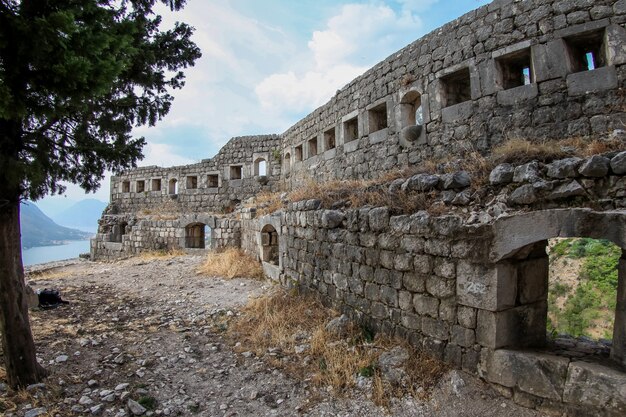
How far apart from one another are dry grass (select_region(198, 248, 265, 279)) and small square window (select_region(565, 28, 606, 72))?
A: 7807 millimetres

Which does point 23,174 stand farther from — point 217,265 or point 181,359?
point 217,265

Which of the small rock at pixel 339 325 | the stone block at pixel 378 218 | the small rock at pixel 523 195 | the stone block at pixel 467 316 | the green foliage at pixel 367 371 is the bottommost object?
the green foliage at pixel 367 371

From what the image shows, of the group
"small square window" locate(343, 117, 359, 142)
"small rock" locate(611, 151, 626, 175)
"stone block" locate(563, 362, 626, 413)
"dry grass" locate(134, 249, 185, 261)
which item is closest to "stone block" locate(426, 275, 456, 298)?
"stone block" locate(563, 362, 626, 413)

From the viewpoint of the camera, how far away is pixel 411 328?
439cm

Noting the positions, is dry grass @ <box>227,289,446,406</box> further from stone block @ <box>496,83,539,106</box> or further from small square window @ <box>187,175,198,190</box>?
small square window @ <box>187,175,198,190</box>

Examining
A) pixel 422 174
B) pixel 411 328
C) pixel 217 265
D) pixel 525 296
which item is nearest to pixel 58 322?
pixel 217 265

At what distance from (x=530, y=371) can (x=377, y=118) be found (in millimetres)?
7940

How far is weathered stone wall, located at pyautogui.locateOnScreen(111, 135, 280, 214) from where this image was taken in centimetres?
1789

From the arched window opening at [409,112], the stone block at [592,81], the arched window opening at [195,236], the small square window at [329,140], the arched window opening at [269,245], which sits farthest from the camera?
the arched window opening at [195,236]

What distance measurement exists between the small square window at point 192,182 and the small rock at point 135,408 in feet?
55.0

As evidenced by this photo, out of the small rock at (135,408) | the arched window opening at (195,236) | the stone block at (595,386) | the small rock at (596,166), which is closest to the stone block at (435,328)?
the stone block at (595,386)

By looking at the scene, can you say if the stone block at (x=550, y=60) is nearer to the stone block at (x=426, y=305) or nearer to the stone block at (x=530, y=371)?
the stone block at (x=426, y=305)

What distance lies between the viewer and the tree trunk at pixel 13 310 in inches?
157

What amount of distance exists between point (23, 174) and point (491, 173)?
478 centimetres
